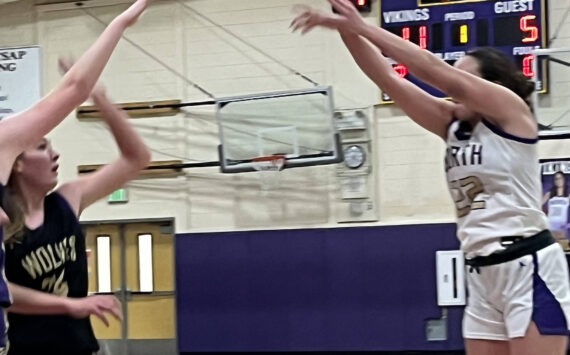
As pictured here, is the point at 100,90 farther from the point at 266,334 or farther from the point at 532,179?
the point at 266,334

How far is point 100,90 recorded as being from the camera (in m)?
3.52

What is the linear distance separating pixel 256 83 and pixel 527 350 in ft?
28.7

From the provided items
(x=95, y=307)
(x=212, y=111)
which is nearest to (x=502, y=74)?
(x=95, y=307)

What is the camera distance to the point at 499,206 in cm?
305

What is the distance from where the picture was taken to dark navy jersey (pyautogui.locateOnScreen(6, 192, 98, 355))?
10.2 ft

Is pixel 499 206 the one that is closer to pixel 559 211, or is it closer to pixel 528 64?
pixel 559 211

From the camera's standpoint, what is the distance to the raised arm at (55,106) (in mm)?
2373

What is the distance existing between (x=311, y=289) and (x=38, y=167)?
8229 millimetres

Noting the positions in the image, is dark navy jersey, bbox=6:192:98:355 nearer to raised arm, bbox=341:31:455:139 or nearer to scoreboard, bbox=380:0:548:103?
raised arm, bbox=341:31:455:139

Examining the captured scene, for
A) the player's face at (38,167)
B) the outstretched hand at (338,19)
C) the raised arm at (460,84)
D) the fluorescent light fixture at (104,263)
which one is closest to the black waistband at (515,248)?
the raised arm at (460,84)

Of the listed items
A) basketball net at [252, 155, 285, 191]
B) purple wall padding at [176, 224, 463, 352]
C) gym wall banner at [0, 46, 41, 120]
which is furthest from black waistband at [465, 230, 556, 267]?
gym wall banner at [0, 46, 41, 120]

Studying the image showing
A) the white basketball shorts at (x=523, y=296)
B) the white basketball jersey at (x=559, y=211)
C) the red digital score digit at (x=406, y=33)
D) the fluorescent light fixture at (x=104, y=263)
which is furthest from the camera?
the fluorescent light fixture at (x=104, y=263)

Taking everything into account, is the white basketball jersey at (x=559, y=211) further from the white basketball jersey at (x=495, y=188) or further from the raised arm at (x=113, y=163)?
the raised arm at (x=113, y=163)

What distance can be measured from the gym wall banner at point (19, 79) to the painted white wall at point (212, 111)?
0.88m
